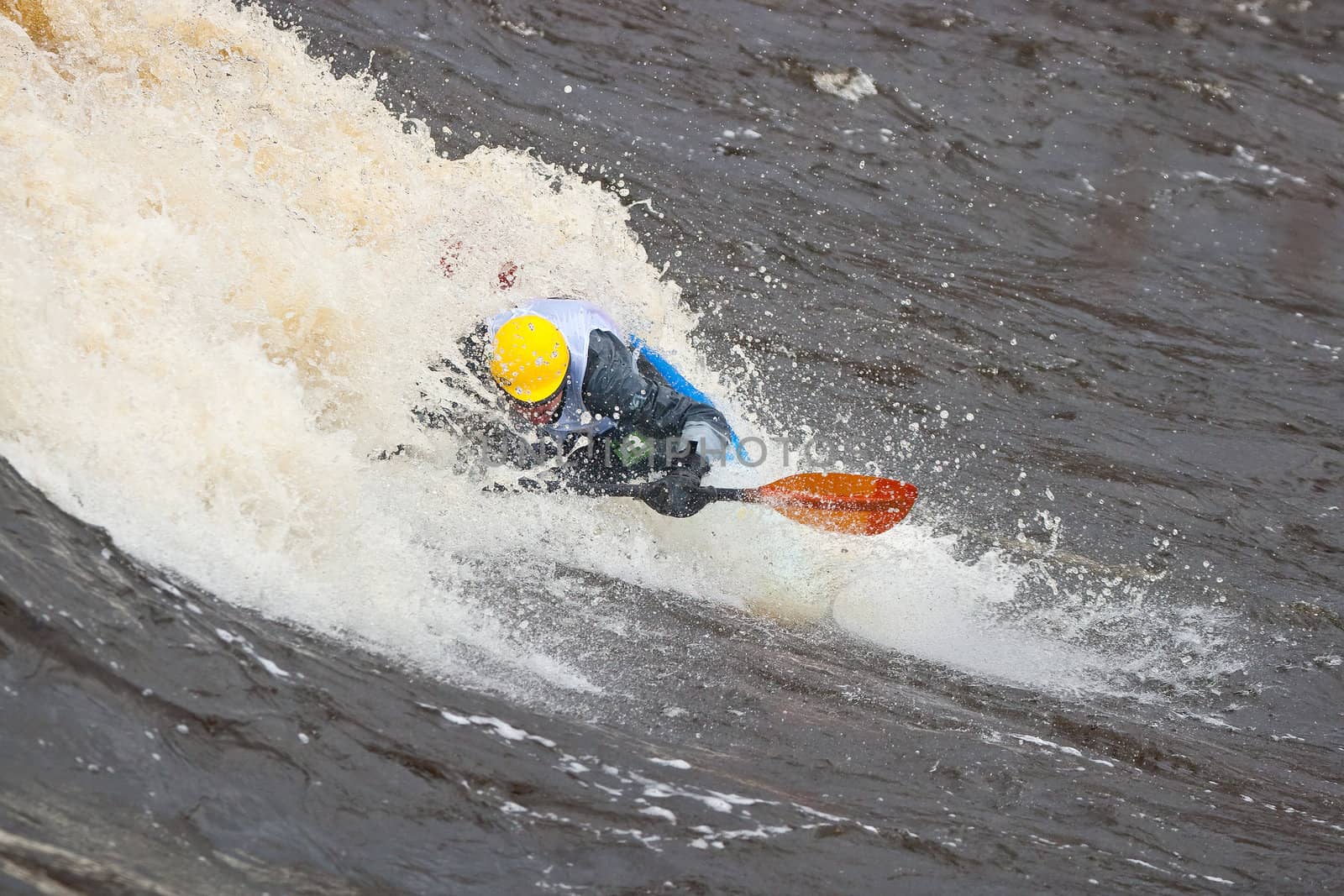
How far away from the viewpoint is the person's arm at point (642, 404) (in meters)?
3.93

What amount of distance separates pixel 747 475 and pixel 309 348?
1968 millimetres

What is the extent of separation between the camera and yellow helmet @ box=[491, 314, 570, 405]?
11.9ft

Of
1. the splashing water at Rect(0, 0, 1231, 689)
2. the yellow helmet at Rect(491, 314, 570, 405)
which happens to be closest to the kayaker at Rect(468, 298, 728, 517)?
the yellow helmet at Rect(491, 314, 570, 405)

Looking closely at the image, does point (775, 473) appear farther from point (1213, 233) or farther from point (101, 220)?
point (1213, 233)

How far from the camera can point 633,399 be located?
402 cm

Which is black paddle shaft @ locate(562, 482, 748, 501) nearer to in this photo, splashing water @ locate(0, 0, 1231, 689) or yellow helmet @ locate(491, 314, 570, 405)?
splashing water @ locate(0, 0, 1231, 689)

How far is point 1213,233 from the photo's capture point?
21.5 feet

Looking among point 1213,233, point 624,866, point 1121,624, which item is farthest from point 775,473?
point 1213,233

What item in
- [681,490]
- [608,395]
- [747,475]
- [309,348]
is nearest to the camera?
[608,395]

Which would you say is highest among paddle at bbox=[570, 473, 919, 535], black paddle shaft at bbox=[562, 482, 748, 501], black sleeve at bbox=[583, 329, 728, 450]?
black sleeve at bbox=[583, 329, 728, 450]

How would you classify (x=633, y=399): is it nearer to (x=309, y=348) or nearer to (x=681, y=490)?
(x=681, y=490)

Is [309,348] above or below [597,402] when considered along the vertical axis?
below

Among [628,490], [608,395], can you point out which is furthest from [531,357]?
[628,490]

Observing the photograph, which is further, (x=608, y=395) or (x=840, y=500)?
(x=840, y=500)
